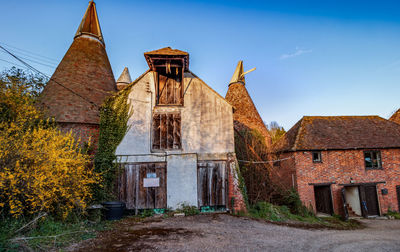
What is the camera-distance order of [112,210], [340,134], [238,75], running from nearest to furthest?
1. [112,210]
2. [340,134]
3. [238,75]

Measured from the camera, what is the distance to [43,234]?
6.41 metres

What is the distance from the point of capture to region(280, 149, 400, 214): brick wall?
14031 mm

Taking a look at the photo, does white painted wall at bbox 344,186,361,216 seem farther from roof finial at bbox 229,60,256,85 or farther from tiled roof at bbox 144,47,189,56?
tiled roof at bbox 144,47,189,56

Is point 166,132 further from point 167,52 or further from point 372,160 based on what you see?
point 372,160

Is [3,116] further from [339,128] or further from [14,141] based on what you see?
[339,128]

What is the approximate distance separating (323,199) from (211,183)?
27.3ft

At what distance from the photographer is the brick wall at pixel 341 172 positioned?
552 inches

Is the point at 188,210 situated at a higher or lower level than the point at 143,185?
lower

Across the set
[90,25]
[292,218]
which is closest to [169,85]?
[90,25]

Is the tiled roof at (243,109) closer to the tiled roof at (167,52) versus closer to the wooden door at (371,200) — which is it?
the tiled roof at (167,52)

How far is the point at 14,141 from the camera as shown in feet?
22.0

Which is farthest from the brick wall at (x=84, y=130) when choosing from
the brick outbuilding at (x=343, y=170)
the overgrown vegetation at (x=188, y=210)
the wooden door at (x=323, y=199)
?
the wooden door at (x=323, y=199)

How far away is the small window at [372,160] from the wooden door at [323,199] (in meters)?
3.11

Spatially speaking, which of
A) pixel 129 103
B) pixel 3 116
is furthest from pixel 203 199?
pixel 3 116
